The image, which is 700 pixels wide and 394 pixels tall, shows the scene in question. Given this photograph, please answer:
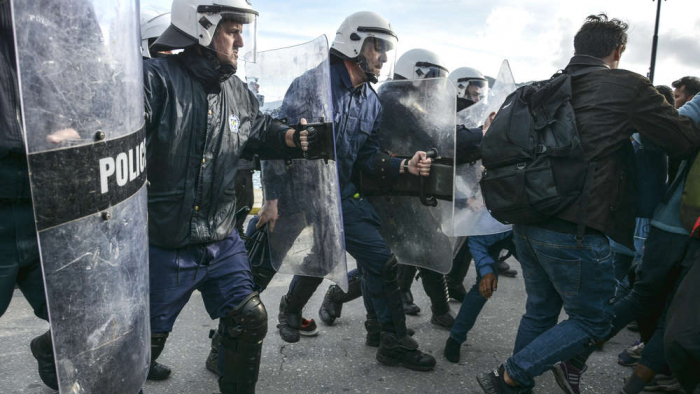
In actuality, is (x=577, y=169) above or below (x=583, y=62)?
below

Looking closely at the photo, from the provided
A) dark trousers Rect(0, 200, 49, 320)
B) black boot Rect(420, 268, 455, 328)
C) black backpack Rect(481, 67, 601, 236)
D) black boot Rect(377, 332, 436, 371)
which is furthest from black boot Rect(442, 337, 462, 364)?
dark trousers Rect(0, 200, 49, 320)

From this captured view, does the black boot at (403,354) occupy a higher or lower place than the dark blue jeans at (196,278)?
lower

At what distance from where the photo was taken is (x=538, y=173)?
2.39 metres

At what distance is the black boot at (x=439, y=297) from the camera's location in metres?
3.83

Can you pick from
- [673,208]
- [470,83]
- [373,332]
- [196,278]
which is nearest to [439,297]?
[373,332]

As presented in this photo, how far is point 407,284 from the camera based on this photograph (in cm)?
412

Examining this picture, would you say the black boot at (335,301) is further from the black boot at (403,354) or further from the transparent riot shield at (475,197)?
the transparent riot shield at (475,197)

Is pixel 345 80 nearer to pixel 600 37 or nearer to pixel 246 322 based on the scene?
pixel 600 37

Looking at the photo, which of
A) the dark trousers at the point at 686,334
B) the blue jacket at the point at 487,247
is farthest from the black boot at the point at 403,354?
the dark trousers at the point at 686,334

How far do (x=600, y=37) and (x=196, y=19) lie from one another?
5.54 ft

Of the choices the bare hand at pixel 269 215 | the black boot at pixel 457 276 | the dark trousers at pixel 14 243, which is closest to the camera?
the dark trousers at pixel 14 243

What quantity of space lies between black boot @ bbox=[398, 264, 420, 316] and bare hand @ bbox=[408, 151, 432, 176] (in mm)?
1046

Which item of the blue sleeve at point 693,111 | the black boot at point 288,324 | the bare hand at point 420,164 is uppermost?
the blue sleeve at point 693,111

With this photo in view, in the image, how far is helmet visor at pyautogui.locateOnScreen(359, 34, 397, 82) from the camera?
325 cm
